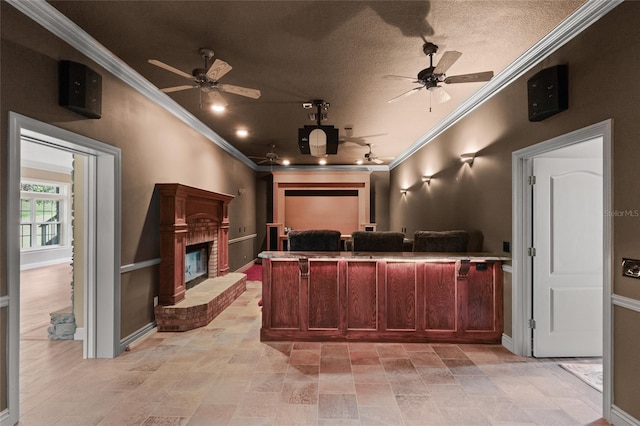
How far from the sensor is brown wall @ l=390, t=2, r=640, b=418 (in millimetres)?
1948

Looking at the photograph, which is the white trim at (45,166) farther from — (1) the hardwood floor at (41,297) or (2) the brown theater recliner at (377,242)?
(2) the brown theater recliner at (377,242)

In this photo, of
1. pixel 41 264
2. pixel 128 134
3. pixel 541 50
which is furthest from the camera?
pixel 41 264

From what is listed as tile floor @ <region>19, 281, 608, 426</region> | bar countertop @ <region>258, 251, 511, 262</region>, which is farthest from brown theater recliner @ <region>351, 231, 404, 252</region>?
tile floor @ <region>19, 281, 608, 426</region>

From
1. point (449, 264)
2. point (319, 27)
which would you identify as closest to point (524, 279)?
point (449, 264)

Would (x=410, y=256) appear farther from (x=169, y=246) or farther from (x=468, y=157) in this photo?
(x=169, y=246)

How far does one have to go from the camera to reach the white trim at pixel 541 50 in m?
2.17

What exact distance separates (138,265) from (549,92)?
4.29 metres

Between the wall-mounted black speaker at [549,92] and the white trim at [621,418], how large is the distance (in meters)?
2.18

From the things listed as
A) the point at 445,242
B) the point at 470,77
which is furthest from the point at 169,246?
the point at 470,77

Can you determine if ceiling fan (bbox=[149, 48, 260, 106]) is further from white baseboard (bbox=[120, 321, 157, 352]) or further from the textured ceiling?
white baseboard (bbox=[120, 321, 157, 352])

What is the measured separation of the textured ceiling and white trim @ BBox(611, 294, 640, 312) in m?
2.06

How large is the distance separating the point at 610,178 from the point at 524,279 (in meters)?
1.33

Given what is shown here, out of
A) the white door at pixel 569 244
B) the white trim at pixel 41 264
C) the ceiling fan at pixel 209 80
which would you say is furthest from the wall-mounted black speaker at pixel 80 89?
the white trim at pixel 41 264

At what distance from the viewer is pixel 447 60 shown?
2.50 meters
